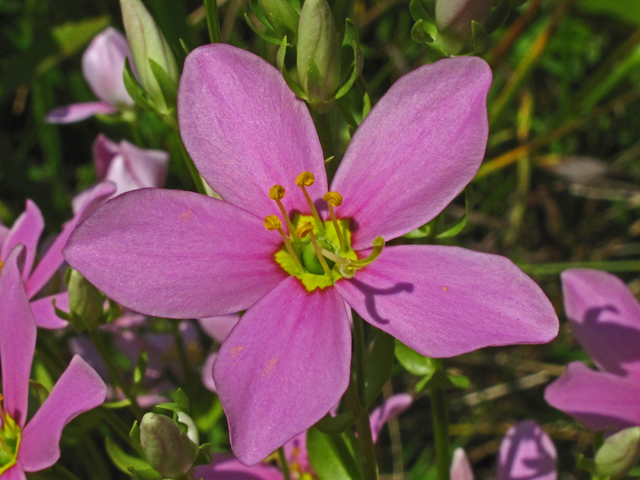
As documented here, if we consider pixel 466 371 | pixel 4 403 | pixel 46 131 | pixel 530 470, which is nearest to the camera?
pixel 4 403

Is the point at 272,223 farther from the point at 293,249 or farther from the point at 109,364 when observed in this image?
the point at 109,364

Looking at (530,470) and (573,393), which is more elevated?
(573,393)

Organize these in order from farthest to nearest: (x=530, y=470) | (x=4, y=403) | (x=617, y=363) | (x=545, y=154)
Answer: (x=545, y=154) < (x=530, y=470) < (x=617, y=363) < (x=4, y=403)

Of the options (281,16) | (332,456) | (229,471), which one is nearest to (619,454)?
(332,456)

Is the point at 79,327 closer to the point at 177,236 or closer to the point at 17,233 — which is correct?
the point at 17,233

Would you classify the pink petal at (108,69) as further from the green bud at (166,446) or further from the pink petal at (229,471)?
the green bud at (166,446)

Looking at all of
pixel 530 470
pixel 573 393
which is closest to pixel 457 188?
pixel 573 393

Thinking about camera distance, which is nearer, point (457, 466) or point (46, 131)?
point (457, 466)
